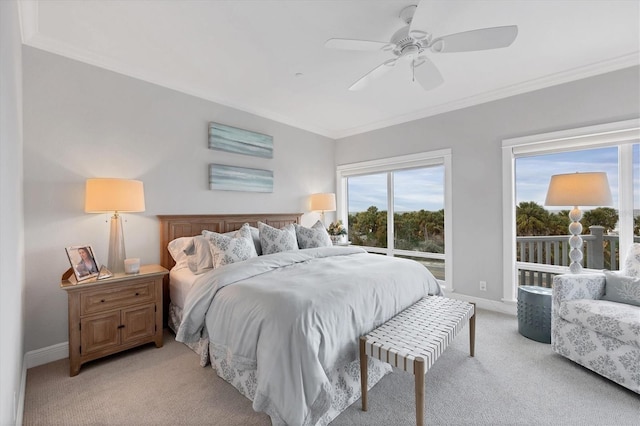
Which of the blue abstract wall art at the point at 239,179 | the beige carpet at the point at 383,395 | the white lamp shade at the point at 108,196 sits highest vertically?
the blue abstract wall art at the point at 239,179

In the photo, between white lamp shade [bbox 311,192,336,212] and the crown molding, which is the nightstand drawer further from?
the crown molding

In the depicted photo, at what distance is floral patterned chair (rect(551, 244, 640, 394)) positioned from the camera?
1.94 m

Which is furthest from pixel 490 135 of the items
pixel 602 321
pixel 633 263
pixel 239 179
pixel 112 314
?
pixel 112 314

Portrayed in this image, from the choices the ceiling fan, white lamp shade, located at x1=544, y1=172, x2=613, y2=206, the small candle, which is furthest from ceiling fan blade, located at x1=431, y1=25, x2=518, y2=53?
the small candle

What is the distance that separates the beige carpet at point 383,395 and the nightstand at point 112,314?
0.15m

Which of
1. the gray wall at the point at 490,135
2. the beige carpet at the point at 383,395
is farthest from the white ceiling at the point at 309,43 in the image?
the beige carpet at the point at 383,395

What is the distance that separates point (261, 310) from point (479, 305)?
3.19m

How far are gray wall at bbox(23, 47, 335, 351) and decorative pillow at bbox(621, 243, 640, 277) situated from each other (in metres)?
4.07

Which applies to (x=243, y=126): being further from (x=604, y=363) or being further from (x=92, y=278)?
(x=604, y=363)

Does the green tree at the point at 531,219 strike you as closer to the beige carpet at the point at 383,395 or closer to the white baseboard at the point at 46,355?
the beige carpet at the point at 383,395

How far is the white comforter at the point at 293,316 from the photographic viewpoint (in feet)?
5.02

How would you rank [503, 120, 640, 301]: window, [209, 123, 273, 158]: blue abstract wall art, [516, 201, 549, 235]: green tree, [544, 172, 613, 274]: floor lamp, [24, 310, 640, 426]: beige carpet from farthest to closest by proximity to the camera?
[209, 123, 273, 158]: blue abstract wall art → [516, 201, 549, 235]: green tree → [503, 120, 640, 301]: window → [544, 172, 613, 274]: floor lamp → [24, 310, 640, 426]: beige carpet

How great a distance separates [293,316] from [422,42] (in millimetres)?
2194

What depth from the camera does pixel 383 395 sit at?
1966mm
